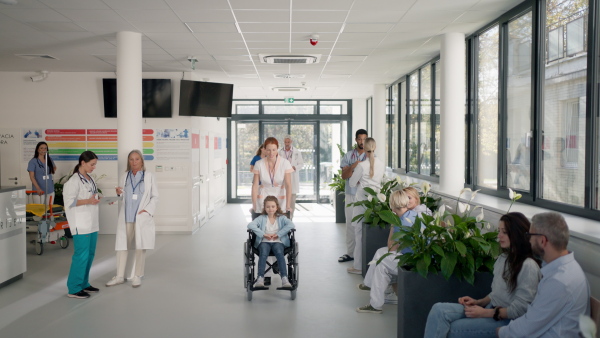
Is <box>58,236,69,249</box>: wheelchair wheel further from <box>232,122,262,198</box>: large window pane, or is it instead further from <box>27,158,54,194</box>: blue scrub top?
<box>232,122,262,198</box>: large window pane

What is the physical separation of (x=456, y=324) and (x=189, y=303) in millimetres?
3119

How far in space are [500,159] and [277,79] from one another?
628 centimetres

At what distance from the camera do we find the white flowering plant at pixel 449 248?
368cm

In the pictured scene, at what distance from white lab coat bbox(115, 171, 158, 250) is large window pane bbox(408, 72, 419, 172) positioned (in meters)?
5.85

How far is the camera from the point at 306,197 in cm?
1598

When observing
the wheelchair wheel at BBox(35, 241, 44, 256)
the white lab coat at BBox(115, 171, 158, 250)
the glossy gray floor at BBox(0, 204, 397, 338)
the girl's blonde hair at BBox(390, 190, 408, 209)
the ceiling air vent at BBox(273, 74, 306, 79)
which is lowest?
the glossy gray floor at BBox(0, 204, 397, 338)

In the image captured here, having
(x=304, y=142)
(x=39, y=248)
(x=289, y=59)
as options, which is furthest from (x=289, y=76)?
(x=39, y=248)

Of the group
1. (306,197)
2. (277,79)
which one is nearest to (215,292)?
(277,79)

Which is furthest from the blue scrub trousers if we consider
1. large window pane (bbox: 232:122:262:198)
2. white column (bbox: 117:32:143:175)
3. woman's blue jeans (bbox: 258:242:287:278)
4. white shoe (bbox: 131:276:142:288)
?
large window pane (bbox: 232:122:262:198)

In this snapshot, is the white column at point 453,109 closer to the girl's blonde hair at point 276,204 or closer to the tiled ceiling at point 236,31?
the tiled ceiling at point 236,31

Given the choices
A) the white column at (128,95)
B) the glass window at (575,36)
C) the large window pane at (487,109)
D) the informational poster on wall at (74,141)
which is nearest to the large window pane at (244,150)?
the informational poster on wall at (74,141)

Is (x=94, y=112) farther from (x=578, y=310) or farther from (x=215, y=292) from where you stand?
(x=578, y=310)

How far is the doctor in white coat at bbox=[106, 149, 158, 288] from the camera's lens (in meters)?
6.13

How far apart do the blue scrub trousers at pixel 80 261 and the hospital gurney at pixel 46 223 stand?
2.51 m
